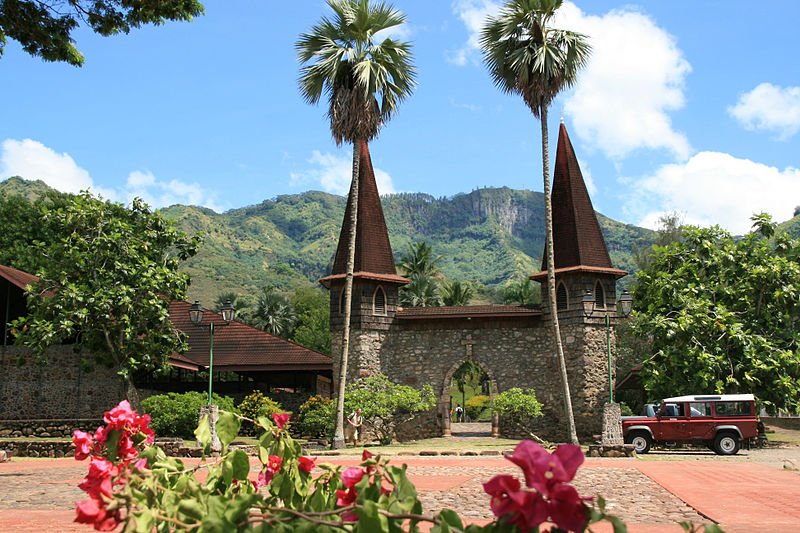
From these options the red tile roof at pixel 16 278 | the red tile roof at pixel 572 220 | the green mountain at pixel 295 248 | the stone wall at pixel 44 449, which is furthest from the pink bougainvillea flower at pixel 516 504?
the green mountain at pixel 295 248

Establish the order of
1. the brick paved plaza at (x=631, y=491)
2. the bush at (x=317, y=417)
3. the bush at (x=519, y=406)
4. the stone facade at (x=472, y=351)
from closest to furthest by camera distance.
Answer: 1. the brick paved plaza at (x=631, y=491)
2. the bush at (x=519, y=406)
3. the bush at (x=317, y=417)
4. the stone facade at (x=472, y=351)

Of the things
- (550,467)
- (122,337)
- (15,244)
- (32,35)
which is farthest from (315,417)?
(550,467)

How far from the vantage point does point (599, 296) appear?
2817cm

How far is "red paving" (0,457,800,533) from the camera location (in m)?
7.60

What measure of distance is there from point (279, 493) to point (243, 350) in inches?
1142

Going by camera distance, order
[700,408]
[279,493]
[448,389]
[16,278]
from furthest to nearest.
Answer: [16,278] < [448,389] < [700,408] < [279,493]

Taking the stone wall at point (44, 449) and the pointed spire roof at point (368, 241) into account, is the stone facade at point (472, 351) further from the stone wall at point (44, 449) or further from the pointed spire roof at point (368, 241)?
the stone wall at point (44, 449)

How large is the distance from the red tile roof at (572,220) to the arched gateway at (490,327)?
0.04 meters

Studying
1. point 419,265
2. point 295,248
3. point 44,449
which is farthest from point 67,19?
point 295,248

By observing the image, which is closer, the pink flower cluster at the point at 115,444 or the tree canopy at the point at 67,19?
the pink flower cluster at the point at 115,444

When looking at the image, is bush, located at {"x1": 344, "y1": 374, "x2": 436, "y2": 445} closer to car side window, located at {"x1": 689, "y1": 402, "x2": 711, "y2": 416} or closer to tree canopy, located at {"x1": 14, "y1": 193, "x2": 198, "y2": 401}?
tree canopy, located at {"x1": 14, "y1": 193, "x2": 198, "y2": 401}

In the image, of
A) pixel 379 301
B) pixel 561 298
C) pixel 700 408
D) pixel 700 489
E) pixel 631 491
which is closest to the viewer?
A: pixel 631 491

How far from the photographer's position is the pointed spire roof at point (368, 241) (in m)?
29.0

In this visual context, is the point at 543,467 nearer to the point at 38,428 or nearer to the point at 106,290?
the point at 106,290
